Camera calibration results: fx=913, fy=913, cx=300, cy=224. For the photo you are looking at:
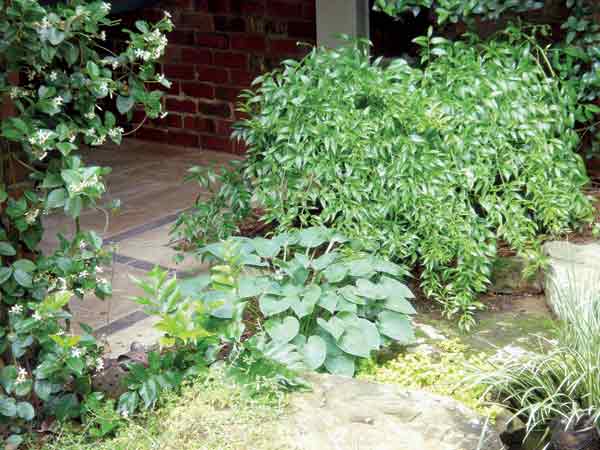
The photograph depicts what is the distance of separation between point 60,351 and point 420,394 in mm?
1182

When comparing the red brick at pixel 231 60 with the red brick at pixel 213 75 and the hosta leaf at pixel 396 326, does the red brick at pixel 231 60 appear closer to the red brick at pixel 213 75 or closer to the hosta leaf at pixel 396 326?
the red brick at pixel 213 75

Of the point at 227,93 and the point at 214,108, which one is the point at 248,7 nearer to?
the point at 227,93

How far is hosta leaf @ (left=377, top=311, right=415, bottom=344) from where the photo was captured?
3.52 metres

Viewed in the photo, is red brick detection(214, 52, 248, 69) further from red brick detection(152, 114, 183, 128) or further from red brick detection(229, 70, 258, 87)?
red brick detection(152, 114, 183, 128)

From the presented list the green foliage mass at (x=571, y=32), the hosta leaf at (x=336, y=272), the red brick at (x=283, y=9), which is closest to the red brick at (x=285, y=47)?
the red brick at (x=283, y=9)

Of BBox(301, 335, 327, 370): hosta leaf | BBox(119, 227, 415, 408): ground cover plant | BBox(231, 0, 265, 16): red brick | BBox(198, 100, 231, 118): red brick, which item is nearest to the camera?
BBox(119, 227, 415, 408): ground cover plant

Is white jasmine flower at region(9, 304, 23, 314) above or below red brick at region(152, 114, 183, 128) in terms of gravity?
above

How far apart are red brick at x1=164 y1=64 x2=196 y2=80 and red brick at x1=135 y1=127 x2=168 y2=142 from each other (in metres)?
0.47

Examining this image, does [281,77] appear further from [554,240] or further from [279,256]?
[554,240]

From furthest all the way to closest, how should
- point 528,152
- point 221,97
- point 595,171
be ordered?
point 221,97
point 595,171
point 528,152

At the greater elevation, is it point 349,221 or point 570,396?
point 349,221

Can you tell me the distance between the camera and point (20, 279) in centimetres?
291

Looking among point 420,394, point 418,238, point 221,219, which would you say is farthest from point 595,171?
point 420,394

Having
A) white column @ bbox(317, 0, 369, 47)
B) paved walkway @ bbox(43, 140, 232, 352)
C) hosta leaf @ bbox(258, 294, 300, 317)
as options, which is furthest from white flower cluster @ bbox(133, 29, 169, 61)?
white column @ bbox(317, 0, 369, 47)
